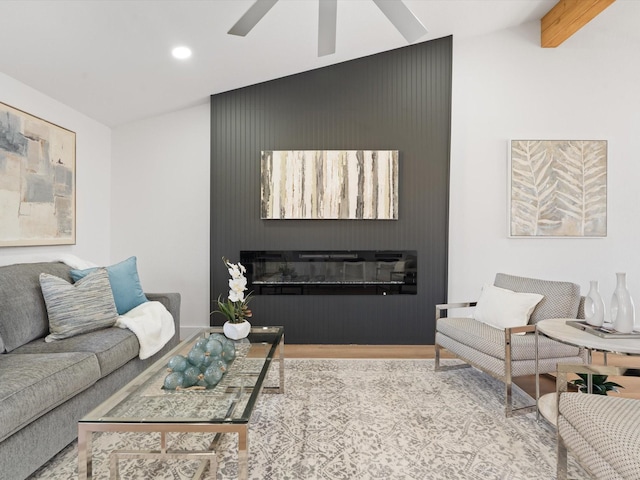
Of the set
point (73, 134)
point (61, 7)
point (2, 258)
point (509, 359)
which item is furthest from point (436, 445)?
point (73, 134)

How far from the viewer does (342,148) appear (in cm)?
405

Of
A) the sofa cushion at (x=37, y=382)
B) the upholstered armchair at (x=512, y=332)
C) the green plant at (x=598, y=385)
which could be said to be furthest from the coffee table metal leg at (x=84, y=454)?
the green plant at (x=598, y=385)

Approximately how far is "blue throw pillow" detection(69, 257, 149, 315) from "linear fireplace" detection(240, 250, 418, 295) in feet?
3.87

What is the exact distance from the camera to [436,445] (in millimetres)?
2084

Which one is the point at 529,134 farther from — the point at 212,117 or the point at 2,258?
the point at 2,258

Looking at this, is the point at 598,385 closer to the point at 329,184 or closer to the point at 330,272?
the point at 330,272

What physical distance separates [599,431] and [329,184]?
9.98ft

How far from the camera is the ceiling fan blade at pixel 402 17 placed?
6.99 ft

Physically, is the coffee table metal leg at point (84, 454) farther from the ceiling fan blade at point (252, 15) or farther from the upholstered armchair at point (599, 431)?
the ceiling fan blade at point (252, 15)

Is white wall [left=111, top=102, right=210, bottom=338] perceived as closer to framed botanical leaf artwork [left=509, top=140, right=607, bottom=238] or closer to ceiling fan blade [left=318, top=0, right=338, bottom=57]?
ceiling fan blade [left=318, top=0, right=338, bottom=57]

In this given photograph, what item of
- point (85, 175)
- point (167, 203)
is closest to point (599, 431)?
point (167, 203)

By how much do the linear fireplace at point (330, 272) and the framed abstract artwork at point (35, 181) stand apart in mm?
1674

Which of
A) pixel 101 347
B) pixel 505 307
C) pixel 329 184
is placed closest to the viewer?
pixel 101 347

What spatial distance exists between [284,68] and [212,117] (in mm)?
923
